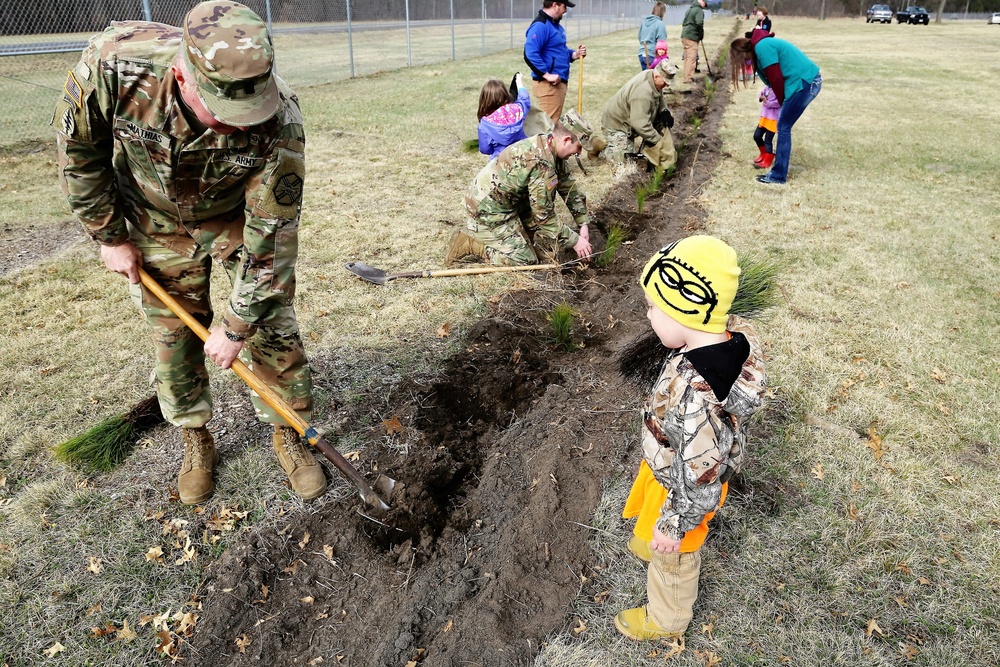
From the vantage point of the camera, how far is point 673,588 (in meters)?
2.11

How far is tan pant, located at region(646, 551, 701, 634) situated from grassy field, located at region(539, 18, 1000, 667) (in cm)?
14

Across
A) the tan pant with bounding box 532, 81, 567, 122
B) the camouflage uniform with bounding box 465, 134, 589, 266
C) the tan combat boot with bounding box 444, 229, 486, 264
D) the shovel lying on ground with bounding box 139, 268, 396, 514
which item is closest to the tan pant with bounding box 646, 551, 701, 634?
the shovel lying on ground with bounding box 139, 268, 396, 514

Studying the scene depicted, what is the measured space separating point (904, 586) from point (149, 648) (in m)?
2.90

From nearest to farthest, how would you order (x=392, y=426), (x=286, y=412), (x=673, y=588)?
1. (x=673, y=588)
2. (x=286, y=412)
3. (x=392, y=426)

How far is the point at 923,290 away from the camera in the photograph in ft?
15.4

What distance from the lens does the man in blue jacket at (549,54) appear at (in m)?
7.23

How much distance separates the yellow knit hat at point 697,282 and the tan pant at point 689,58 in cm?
1369

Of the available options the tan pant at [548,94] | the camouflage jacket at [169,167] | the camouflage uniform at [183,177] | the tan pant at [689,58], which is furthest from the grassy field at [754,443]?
the tan pant at [689,58]

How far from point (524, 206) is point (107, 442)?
3567mm

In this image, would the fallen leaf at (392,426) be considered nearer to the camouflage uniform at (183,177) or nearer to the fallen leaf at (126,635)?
the camouflage uniform at (183,177)

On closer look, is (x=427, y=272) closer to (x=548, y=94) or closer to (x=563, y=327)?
(x=563, y=327)

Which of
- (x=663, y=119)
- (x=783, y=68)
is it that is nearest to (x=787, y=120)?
(x=783, y=68)

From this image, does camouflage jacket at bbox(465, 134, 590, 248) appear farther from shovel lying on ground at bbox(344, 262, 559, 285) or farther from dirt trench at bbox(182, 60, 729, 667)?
dirt trench at bbox(182, 60, 729, 667)

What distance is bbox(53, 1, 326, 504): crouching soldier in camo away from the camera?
1834 mm
